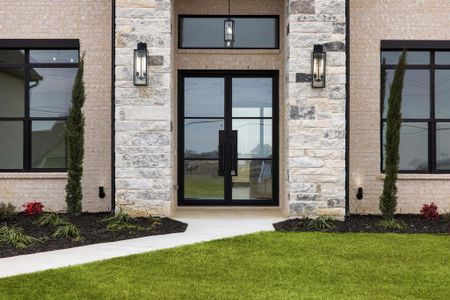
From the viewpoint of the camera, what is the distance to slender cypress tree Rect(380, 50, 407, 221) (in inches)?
310

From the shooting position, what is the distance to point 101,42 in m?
9.45

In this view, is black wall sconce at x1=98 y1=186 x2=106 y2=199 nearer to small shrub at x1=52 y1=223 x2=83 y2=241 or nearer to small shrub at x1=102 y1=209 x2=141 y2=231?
small shrub at x1=102 y1=209 x2=141 y2=231

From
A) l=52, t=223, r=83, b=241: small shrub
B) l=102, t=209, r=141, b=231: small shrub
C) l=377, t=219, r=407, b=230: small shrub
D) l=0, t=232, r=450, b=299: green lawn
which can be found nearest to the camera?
l=0, t=232, r=450, b=299: green lawn

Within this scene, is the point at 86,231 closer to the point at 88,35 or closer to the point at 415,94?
the point at 88,35

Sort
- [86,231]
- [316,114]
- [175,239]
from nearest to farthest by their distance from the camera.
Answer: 1. [175,239]
2. [86,231]
3. [316,114]

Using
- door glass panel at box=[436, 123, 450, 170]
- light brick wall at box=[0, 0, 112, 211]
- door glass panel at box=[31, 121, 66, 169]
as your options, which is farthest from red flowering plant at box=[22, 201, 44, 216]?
door glass panel at box=[436, 123, 450, 170]

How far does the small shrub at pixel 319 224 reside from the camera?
25.2ft

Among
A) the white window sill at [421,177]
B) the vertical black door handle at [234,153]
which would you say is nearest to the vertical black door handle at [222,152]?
the vertical black door handle at [234,153]

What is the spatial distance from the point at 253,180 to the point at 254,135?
917 millimetres

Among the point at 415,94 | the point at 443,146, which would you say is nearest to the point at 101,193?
the point at 415,94

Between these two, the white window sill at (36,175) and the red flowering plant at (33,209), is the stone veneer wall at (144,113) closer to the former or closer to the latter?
the red flowering plant at (33,209)

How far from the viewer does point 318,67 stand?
8297mm

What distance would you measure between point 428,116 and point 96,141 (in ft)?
21.2

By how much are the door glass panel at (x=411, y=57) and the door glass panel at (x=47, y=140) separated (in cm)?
641
